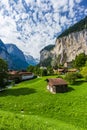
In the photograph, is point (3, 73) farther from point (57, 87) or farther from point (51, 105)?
point (51, 105)

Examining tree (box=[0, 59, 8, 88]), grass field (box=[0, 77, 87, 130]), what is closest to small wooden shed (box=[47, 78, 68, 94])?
grass field (box=[0, 77, 87, 130])

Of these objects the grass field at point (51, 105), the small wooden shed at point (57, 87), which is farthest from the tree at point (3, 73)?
the small wooden shed at point (57, 87)

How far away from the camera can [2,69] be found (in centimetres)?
9800

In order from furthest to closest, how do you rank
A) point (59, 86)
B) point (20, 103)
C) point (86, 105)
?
point (59, 86)
point (20, 103)
point (86, 105)

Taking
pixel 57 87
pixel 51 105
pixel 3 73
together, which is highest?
pixel 3 73

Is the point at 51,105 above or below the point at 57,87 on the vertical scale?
above

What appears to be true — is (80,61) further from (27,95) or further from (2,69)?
(27,95)

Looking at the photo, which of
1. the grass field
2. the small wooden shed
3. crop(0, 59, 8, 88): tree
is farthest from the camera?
crop(0, 59, 8, 88): tree

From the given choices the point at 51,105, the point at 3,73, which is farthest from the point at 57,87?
the point at 51,105

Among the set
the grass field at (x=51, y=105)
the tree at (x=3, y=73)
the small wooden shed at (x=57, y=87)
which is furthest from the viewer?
the tree at (x=3, y=73)

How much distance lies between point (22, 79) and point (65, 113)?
3473 inches

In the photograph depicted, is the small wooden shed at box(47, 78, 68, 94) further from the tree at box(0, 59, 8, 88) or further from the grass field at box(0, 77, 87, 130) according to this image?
the tree at box(0, 59, 8, 88)

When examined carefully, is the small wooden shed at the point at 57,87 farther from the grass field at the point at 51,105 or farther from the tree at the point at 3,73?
the tree at the point at 3,73

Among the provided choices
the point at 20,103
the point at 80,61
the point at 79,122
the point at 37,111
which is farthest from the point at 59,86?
the point at 80,61
